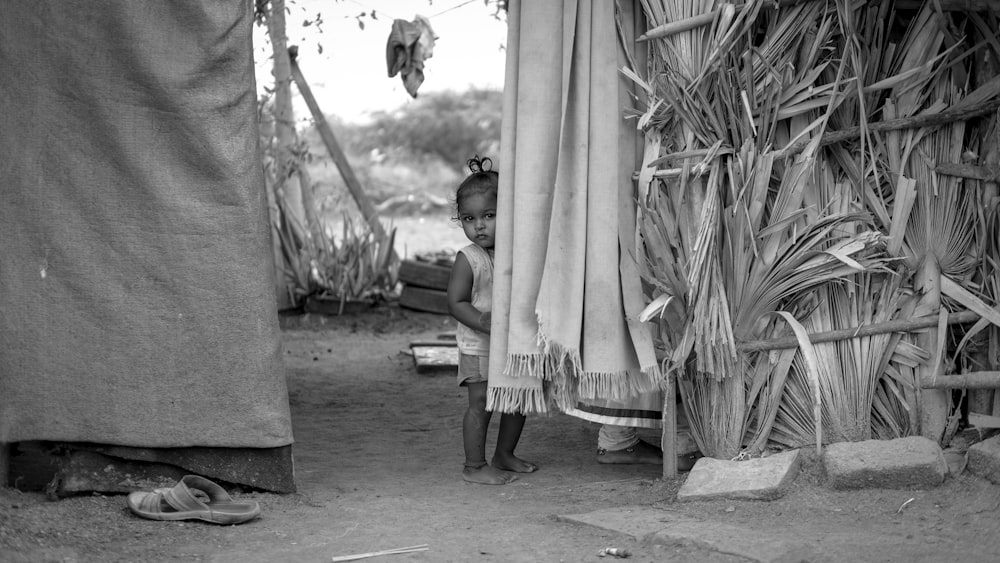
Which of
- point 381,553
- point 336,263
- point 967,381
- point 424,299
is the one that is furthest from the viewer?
point 424,299

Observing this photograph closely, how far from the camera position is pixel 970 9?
3408 mm

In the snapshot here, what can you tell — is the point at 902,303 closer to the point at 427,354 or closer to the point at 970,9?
the point at 970,9

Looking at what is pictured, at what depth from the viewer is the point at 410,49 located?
15.8 ft

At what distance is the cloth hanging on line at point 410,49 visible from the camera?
15.6 ft

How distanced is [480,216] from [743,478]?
142cm

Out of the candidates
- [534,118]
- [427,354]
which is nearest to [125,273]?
[534,118]

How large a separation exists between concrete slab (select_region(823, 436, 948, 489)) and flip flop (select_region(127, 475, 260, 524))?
1929 mm

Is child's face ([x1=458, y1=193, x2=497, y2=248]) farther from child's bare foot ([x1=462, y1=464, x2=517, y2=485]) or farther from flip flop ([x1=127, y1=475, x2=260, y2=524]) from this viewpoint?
flip flop ([x1=127, y1=475, x2=260, y2=524])

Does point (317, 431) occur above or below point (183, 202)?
below

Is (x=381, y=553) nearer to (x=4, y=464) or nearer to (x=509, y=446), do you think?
(x=509, y=446)

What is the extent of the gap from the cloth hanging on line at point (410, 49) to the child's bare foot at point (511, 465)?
175 cm

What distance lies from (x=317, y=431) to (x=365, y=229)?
4021mm

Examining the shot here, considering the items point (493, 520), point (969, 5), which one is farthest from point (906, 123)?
point (493, 520)

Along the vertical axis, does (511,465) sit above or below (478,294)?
below
